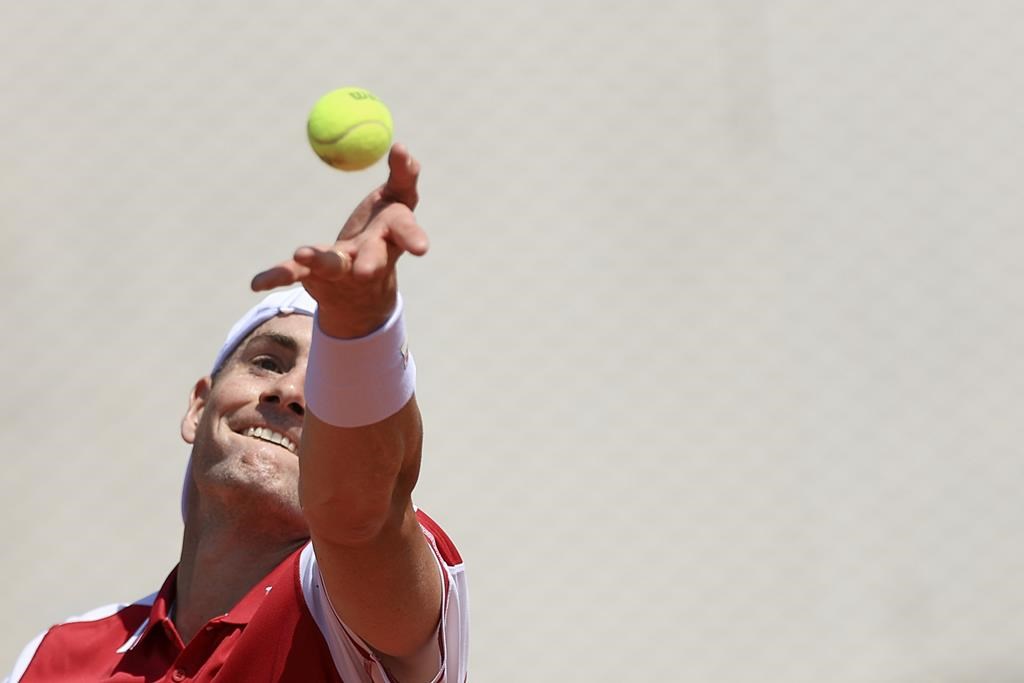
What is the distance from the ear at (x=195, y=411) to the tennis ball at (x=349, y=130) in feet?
2.61

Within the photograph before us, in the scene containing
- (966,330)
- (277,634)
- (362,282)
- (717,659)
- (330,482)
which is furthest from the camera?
(966,330)

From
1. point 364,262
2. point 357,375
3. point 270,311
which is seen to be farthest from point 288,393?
point 364,262

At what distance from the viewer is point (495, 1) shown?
3404 millimetres

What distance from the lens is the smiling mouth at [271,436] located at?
1.93 metres

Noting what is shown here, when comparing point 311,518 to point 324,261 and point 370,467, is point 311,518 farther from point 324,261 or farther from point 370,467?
point 324,261

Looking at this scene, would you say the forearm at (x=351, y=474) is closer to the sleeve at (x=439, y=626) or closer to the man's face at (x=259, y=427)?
the sleeve at (x=439, y=626)

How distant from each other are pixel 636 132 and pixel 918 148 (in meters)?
0.73

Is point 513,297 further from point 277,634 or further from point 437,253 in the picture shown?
point 277,634

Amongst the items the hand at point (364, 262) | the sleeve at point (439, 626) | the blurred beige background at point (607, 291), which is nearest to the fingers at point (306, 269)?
the hand at point (364, 262)

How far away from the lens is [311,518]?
1.40m

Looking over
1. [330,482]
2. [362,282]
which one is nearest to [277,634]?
[330,482]

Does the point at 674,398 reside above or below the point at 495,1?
below

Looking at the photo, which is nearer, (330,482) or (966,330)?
(330,482)

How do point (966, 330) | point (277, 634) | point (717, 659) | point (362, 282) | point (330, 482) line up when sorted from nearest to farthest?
point (362, 282), point (330, 482), point (277, 634), point (717, 659), point (966, 330)
